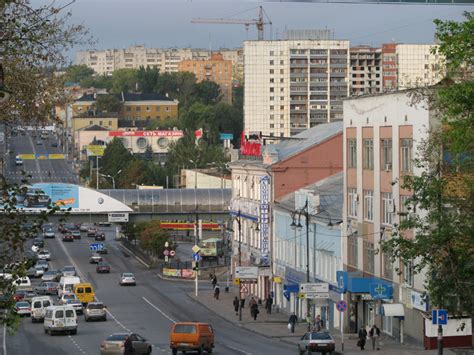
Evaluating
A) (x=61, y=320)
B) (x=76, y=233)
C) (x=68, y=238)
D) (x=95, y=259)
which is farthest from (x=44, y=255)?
(x=61, y=320)

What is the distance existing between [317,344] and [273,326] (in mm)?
18297

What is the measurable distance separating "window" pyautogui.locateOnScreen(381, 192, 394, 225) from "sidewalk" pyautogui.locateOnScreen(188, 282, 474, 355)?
16.4ft

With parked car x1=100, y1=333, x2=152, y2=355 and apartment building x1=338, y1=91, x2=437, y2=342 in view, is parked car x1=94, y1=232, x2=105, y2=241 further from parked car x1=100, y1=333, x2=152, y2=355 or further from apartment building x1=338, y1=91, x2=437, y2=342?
parked car x1=100, y1=333, x2=152, y2=355

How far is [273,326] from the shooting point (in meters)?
69.6

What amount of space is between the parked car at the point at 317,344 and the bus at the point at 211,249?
2592 inches

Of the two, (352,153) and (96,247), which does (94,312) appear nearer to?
(352,153)

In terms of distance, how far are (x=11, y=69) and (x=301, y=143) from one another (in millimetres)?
57707

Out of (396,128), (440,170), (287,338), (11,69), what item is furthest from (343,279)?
(11,69)

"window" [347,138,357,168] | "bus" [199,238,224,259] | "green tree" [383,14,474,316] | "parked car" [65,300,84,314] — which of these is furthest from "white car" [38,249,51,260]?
"green tree" [383,14,474,316]

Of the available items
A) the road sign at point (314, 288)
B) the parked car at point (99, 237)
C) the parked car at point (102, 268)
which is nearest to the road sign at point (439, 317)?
the road sign at point (314, 288)

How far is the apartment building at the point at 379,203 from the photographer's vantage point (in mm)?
55812

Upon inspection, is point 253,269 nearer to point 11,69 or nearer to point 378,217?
point 378,217

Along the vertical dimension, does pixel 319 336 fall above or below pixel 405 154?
below

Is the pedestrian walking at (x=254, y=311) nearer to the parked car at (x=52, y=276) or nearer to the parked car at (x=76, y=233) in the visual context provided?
the parked car at (x=52, y=276)
